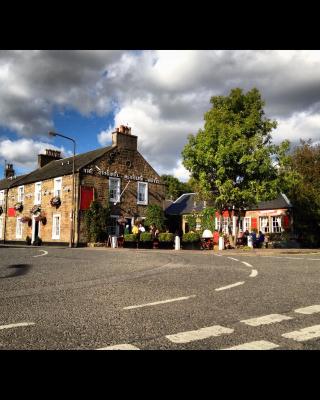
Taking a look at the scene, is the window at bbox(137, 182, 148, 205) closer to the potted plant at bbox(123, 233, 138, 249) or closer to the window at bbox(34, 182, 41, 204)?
the potted plant at bbox(123, 233, 138, 249)

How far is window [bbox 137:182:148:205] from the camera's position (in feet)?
113

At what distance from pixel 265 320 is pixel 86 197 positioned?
85.5ft

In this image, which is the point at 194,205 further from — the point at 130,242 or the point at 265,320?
the point at 265,320

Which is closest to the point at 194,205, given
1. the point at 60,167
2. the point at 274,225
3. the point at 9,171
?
the point at 274,225

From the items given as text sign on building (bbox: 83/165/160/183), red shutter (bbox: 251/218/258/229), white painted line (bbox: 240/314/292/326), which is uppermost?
text sign on building (bbox: 83/165/160/183)

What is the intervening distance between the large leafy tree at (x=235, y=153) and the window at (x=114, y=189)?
814cm

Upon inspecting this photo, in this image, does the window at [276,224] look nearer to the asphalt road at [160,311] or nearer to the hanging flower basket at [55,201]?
the hanging flower basket at [55,201]

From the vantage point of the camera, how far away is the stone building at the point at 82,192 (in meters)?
30.1

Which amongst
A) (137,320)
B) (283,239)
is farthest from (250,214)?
(137,320)

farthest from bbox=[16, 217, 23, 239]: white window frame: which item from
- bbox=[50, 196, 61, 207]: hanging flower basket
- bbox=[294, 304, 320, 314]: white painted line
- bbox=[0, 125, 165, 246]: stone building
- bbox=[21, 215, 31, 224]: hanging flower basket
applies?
bbox=[294, 304, 320, 314]: white painted line

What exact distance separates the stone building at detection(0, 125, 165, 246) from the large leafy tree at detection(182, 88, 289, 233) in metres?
8.12

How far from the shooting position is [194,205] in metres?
43.0
